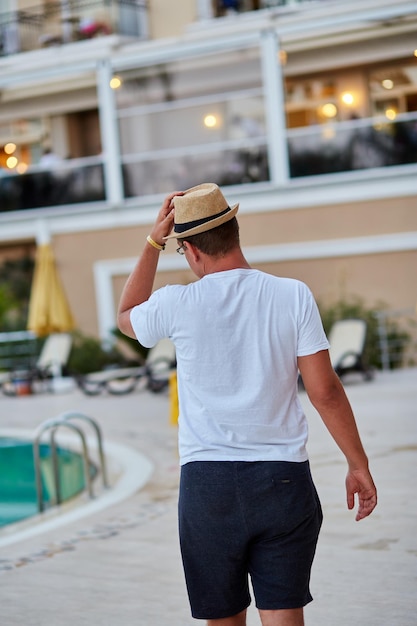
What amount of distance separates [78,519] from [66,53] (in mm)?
17548

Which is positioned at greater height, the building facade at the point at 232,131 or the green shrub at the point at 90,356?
the building facade at the point at 232,131

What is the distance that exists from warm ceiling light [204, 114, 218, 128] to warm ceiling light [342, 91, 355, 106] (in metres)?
3.27

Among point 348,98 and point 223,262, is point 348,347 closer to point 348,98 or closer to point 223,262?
point 348,98

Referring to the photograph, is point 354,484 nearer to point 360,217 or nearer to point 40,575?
point 40,575

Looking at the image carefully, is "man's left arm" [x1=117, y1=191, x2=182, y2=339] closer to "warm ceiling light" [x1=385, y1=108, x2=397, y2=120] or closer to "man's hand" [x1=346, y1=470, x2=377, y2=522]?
"man's hand" [x1=346, y1=470, x2=377, y2=522]

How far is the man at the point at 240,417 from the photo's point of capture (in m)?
2.95

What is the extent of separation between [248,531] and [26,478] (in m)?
8.93

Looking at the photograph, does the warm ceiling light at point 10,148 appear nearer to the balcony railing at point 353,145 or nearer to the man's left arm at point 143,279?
the balcony railing at point 353,145

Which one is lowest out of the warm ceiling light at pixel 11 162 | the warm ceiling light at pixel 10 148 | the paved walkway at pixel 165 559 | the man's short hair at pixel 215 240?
the paved walkway at pixel 165 559

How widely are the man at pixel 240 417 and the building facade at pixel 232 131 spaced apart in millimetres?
16169

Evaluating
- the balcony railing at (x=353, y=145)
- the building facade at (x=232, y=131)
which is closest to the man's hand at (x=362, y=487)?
the building facade at (x=232, y=131)

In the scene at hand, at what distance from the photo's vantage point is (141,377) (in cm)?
1681

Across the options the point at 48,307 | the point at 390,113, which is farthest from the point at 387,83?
the point at 48,307

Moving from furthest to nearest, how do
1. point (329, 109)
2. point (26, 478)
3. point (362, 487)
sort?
1. point (329, 109)
2. point (26, 478)
3. point (362, 487)
